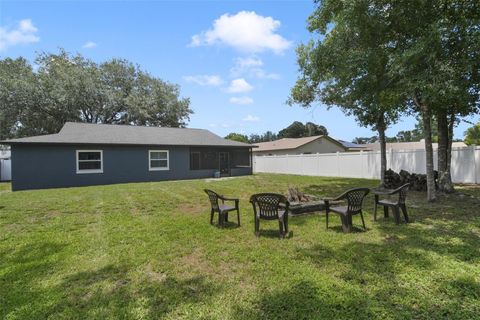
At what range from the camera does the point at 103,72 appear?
87.5ft

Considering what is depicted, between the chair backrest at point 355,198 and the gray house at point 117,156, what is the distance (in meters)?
14.0

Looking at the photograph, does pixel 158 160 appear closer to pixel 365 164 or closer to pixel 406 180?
pixel 365 164

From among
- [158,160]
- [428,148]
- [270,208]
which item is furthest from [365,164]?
[270,208]

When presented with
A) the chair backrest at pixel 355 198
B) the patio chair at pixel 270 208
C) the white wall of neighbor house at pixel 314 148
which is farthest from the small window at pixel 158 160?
the white wall of neighbor house at pixel 314 148

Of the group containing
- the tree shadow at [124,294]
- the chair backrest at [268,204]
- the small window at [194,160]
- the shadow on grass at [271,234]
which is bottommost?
the tree shadow at [124,294]

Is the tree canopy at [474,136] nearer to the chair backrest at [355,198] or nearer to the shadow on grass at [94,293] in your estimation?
the chair backrest at [355,198]

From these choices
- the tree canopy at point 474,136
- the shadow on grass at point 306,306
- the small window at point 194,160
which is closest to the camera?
the shadow on grass at point 306,306

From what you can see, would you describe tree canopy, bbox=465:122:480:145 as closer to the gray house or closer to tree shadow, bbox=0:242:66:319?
the gray house

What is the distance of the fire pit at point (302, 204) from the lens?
671 centimetres

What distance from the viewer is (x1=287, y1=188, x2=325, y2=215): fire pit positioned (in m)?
6.71

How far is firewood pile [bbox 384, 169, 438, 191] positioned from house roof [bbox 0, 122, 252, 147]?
10.9 m

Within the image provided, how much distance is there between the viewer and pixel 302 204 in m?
6.90

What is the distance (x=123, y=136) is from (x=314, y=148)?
21.3m

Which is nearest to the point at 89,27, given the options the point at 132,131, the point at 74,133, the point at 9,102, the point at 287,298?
the point at 74,133
